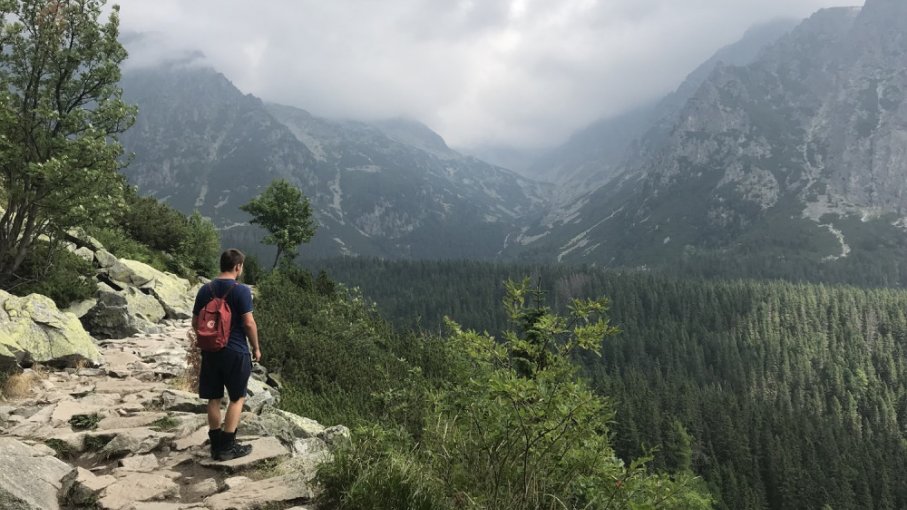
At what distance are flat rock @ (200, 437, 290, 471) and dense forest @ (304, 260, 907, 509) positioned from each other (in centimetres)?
3931

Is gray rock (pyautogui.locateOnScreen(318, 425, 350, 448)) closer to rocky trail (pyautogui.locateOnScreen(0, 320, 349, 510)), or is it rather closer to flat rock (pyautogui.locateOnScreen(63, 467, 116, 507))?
rocky trail (pyautogui.locateOnScreen(0, 320, 349, 510))

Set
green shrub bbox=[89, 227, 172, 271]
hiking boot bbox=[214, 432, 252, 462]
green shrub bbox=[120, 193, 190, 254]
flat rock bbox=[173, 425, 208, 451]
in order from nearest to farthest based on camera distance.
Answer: hiking boot bbox=[214, 432, 252, 462] < flat rock bbox=[173, 425, 208, 451] < green shrub bbox=[89, 227, 172, 271] < green shrub bbox=[120, 193, 190, 254]

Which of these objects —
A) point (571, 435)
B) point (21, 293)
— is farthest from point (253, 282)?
point (571, 435)

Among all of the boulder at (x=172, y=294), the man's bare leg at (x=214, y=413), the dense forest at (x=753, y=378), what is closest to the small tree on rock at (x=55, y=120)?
the boulder at (x=172, y=294)

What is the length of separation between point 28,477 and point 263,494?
2.46m

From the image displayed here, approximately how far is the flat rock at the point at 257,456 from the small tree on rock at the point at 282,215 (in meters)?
31.9

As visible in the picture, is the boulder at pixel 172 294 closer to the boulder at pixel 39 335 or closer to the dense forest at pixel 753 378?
the boulder at pixel 39 335

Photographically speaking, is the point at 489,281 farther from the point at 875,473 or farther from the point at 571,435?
the point at 571,435

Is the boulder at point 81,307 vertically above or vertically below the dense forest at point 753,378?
above

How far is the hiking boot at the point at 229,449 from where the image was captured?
6.38m

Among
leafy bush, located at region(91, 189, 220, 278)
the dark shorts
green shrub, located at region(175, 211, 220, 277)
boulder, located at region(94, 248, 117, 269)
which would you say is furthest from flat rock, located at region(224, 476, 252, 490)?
green shrub, located at region(175, 211, 220, 277)

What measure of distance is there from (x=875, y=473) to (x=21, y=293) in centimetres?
11191

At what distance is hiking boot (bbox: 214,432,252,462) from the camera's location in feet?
20.9

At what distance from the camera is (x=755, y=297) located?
161 metres
